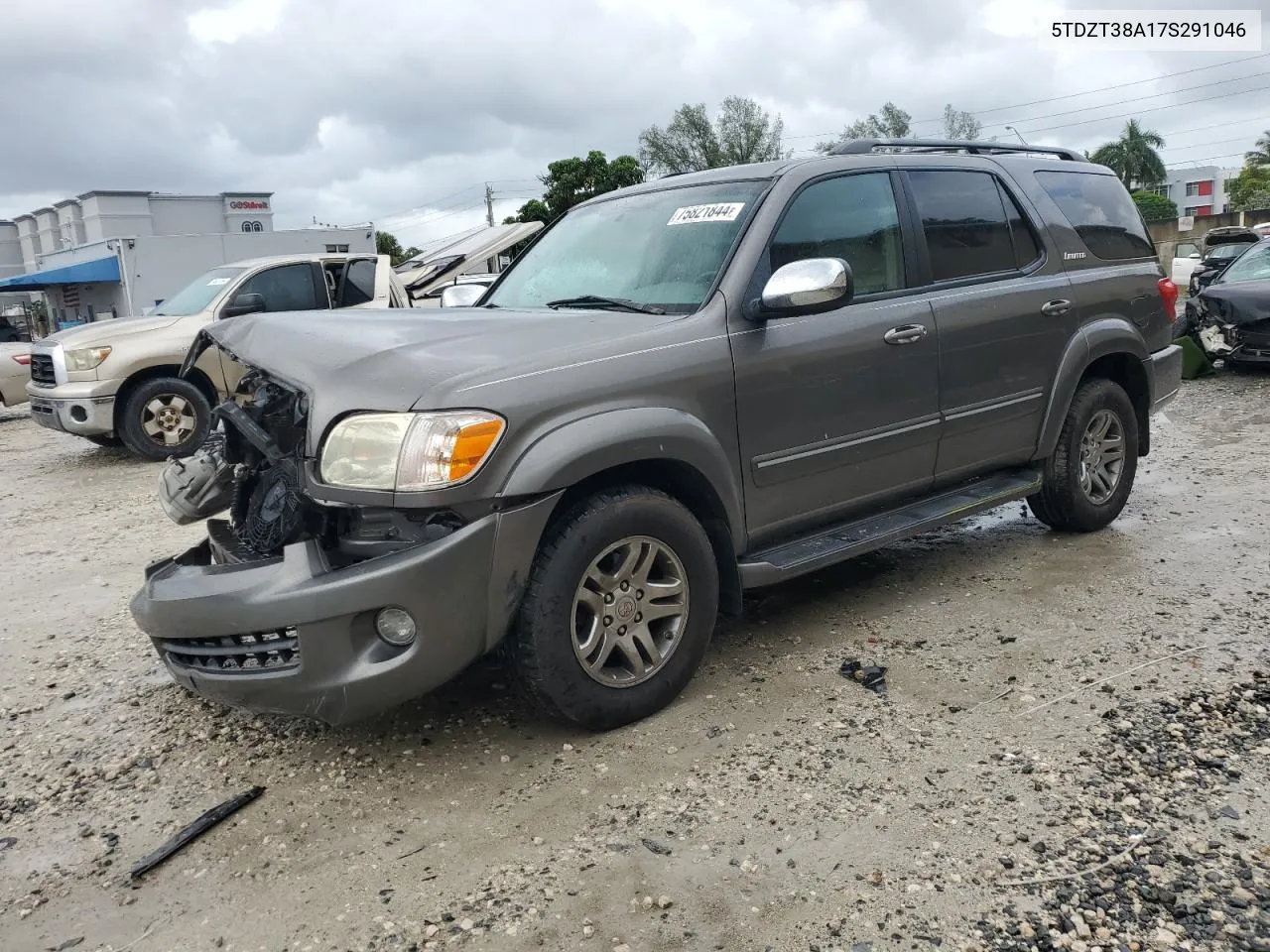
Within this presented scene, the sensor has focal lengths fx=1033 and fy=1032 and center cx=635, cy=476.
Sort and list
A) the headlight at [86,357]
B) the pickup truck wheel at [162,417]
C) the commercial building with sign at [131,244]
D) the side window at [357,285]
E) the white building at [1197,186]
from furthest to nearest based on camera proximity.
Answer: the white building at [1197,186] < the commercial building with sign at [131,244] < the side window at [357,285] < the pickup truck wheel at [162,417] < the headlight at [86,357]

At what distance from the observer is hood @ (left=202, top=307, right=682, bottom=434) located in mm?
2938

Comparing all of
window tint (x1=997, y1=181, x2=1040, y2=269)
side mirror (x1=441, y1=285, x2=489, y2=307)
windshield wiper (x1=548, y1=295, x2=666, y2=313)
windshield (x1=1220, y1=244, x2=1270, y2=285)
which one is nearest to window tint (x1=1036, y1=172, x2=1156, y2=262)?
window tint (x1=997, y1=181, x2=1040, y2=269)

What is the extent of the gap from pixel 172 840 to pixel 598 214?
9.62ft

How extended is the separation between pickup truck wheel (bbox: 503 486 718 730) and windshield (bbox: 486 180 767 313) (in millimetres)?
821

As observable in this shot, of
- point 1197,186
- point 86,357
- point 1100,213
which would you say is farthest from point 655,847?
point 1197,186

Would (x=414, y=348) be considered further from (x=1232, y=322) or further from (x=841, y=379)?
(x=1232, y=322)

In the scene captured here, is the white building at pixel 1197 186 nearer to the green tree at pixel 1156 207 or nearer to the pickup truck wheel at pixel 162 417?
the green tree at pixel 1156 207

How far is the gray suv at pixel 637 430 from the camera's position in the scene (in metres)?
2.88

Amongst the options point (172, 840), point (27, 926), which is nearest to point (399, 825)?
point (172, 840)

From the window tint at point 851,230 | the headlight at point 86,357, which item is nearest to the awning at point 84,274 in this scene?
the headlight at point 86,357

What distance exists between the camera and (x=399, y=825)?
2.86m

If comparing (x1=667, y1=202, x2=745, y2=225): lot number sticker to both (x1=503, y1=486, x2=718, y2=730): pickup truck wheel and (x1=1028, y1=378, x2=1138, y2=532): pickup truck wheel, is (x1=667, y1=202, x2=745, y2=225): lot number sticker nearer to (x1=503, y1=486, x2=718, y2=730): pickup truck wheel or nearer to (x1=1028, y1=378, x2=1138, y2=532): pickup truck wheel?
(x1=503, y1=486, x2=718, y2=730): pickup truck wheel

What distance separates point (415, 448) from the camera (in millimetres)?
2836

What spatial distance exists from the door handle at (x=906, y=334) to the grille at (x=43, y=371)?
7.69 m
